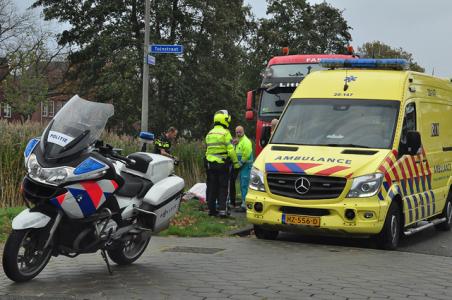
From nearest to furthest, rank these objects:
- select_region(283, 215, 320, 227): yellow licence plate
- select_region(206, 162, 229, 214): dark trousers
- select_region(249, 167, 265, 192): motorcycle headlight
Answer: select_region(283, 215, 320, 227): yellow licence plate
select_region(249, 167, 265, 192): motorcycle headlight
select_region(206, 162, 229, 214): dark trousers

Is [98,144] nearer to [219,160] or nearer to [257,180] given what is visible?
[257,180]

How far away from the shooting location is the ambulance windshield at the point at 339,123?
30.5 ft

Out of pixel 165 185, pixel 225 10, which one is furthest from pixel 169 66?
pixel 165 185

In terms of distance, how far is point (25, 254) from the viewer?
5824mm

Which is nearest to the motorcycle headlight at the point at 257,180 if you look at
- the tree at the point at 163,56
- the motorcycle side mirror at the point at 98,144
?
the motorcycle side mirror at the point at 98,144

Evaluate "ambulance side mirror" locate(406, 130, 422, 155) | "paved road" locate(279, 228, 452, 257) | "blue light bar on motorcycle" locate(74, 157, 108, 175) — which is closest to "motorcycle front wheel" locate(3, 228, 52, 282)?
"blue light bar on motorcycle" locate(74, 157, 108, 175)

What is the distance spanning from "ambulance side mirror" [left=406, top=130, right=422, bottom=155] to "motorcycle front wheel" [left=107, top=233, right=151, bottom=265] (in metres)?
4.28

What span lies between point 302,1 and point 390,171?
1631 inches

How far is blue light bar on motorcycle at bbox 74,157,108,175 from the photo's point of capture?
18.8 feet

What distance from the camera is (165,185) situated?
695 centimetres

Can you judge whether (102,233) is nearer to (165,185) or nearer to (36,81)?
(165,185)

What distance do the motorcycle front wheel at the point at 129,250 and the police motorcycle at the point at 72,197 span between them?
1.12ft

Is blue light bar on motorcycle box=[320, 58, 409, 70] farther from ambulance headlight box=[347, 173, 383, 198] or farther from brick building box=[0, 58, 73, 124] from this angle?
brick building box=[0, 58, 73, 124]

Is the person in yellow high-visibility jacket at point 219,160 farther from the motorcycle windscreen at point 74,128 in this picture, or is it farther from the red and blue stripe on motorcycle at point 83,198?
the red and blue stripe on motorcycle at point 83,198
